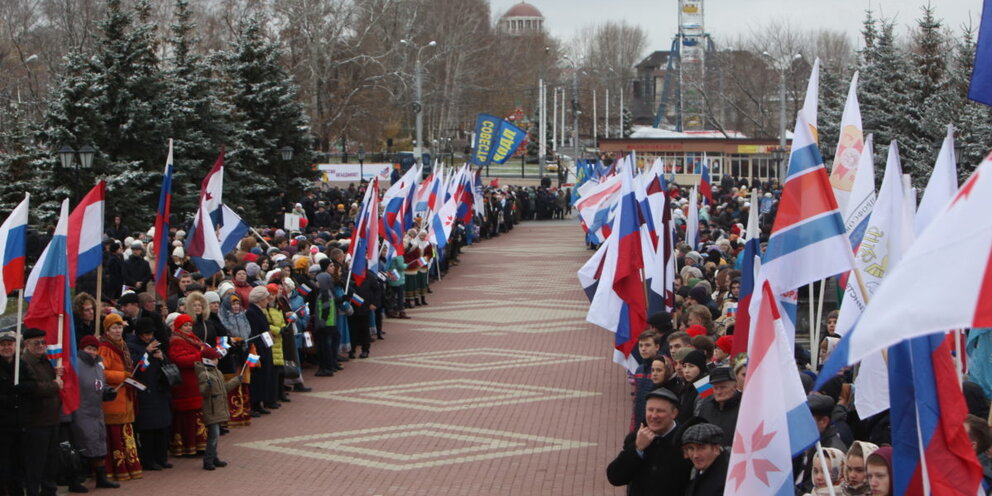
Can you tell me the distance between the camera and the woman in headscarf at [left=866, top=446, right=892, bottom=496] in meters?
6.04

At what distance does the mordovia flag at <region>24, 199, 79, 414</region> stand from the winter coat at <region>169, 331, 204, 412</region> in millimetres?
1608

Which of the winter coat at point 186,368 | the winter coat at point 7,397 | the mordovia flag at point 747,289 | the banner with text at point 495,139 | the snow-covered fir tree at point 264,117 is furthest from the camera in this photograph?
the banner with text at point 495,139

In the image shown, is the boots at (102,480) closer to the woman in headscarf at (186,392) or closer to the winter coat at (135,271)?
the woman in headscarf at (186,392)

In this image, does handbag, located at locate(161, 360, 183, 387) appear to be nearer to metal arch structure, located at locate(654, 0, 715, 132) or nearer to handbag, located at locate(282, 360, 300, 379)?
handbag, located at locate(282, 360, 300, 379)

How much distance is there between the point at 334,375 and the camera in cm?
1691

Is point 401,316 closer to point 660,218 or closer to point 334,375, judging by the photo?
point 334,375

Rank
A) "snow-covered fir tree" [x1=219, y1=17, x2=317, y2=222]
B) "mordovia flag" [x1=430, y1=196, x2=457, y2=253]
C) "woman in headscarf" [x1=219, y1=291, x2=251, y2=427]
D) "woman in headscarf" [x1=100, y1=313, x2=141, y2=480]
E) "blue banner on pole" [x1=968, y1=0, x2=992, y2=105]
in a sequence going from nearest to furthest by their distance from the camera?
"blue banner on pole" [x1=968, y1=0, x2=992, y2=105] < "woman in headscarf" [x1=100, y1=313, x2=141, y2=480] < "woman in headscarf" [x1=219, y1=291, x2=251, y2=427] < "mordovia flag" [x1=430, y1=196, x2=457, y2=253] < "snow-covered fir tree" [x1=219, y1=17, x2=317, y2=222]

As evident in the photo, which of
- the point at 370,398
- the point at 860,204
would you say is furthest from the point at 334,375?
the point at 860,204

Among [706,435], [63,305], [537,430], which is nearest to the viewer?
[706,435]

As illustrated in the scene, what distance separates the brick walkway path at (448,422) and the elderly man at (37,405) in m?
1.10

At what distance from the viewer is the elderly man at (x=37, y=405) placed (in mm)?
9953

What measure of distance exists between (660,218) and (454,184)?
44.1 ft

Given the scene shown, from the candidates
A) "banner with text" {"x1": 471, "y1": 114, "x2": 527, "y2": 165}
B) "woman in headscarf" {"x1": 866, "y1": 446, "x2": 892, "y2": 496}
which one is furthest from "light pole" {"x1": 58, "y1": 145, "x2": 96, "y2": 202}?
"woman in headscarf" {"x1": 866, "y1": 446, "x2": 892, "y2": 496}

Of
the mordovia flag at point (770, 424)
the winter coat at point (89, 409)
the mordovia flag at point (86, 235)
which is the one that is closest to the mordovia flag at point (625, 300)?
the winter coat at point (89, 409)
